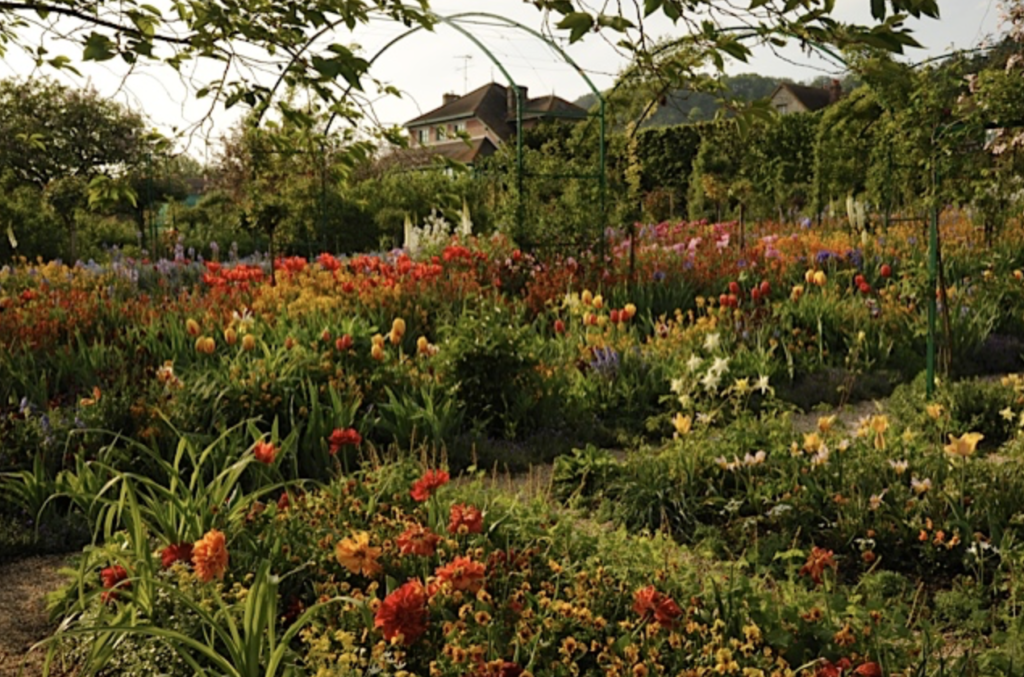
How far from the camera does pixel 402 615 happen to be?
2541 millimetres

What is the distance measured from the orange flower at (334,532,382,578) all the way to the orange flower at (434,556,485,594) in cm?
26

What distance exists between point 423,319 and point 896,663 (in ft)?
15.7

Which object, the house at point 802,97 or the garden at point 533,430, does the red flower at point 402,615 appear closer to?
the garden at point 533,430

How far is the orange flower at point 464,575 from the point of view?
105 inches

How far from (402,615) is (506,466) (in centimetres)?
197

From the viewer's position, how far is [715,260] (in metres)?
9.66

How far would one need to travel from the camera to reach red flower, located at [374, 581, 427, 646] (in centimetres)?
253

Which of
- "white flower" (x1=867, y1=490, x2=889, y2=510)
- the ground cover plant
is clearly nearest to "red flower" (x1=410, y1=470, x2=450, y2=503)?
the ground cover plant

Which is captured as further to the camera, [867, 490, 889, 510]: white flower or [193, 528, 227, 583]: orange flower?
[867, 490, 889, 510]: white flower

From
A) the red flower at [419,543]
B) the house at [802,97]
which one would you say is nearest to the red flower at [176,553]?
the red flower at [419,543]

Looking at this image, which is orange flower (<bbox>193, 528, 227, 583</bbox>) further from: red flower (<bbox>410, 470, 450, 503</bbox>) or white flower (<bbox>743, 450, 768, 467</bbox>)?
white flower (<bbox>743, 450, 768, 467</bbox>)

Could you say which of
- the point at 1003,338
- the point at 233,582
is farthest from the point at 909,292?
the point at 233,582

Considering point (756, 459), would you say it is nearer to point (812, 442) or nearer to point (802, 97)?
point (812, 442)

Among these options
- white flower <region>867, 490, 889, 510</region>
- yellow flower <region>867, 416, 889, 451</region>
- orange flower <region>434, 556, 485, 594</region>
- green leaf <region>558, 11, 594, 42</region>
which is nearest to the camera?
green leaf <region>558, 11, 594, 42</region>
